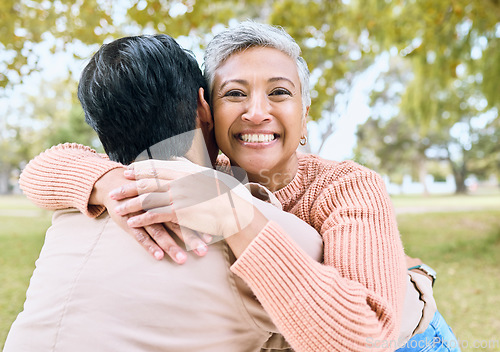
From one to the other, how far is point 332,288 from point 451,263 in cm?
752

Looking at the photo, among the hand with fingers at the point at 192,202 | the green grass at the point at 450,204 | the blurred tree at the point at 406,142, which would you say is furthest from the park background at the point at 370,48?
the blurred tree at the point at 406,142

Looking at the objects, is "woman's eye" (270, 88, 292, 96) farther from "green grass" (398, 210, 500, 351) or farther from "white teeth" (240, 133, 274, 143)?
"green grass" (398, 210, 500, 351)

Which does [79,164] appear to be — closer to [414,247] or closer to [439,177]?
[414,247]

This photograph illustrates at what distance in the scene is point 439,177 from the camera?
42.6 meters

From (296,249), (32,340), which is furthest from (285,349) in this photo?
(32,340)

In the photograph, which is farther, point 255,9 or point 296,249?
point 255,9

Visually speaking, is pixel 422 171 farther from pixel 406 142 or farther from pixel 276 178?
pixel 276 178

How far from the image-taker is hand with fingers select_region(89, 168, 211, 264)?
104 cm

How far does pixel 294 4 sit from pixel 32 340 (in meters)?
5.34

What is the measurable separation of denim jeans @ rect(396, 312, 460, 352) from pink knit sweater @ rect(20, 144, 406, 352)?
47cm

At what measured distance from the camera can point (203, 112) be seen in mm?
1562

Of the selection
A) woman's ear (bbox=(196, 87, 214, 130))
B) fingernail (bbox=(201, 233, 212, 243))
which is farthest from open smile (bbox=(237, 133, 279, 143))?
fingernail (bbox=(201, 233, 212, 243))

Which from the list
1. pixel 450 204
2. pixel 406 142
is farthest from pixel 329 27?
pixel 406 142

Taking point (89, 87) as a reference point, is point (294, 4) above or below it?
above
